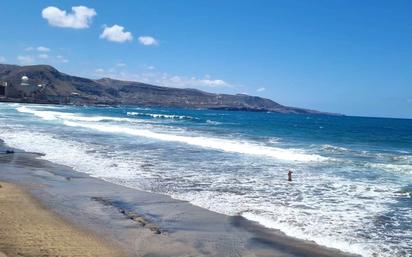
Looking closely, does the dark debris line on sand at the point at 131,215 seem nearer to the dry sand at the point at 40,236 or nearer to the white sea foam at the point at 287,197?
the dry sand at the point at 40,236

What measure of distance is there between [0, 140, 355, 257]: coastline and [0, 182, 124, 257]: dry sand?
384 mm

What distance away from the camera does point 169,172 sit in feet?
64.9

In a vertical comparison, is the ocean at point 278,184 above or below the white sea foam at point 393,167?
below

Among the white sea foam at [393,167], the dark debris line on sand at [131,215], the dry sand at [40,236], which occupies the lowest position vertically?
the dark debris line on sand at [131,215]

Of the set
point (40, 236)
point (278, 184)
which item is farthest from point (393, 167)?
point (40, 236)

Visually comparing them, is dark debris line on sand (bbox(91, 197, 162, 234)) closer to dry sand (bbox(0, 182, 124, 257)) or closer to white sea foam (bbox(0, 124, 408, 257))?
dry sand (bbox(0, 182, 124, 257))

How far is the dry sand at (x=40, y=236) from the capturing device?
8.46m

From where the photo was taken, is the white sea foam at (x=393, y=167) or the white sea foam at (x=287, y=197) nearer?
the white sea foam at (x=287, y=197)

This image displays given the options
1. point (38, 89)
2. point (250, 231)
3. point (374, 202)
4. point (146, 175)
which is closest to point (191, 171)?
point (146, 175)

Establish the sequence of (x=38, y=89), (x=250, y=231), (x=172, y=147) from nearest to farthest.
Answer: (x=250, y=231), (x=172, y=147), (x=38, y=89)

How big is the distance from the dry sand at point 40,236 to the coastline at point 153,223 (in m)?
0.38

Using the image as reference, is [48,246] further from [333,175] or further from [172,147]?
[172,147]

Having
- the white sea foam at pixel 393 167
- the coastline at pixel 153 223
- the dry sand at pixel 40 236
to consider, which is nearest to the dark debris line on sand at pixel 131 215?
the coastline at pixel 153 223

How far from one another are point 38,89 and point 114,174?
166 m
